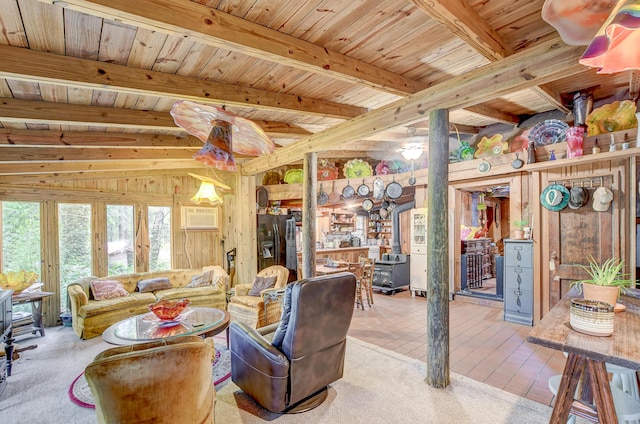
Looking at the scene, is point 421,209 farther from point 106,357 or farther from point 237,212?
point 106,357

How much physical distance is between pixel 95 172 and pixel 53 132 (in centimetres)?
186

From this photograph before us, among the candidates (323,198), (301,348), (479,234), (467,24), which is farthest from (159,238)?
(479,234)

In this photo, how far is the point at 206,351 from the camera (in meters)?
1.70

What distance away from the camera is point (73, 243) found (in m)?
5.12

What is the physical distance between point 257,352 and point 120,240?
4.50m

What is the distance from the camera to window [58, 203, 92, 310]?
5.02 m

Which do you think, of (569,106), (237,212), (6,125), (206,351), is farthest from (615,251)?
(6,125)

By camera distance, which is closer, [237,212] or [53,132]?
[53,132]

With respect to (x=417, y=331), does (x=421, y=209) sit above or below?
above

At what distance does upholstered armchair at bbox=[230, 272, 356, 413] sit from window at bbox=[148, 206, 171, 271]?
13.5 feet

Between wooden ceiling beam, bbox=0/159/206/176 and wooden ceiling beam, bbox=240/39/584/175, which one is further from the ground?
wooden ceiling beam, bbox=240/39/584/175

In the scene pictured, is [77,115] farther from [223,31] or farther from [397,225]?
[397,225]

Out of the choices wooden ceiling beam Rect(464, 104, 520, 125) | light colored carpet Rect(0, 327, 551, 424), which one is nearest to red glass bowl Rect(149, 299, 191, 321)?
light colored carpet Rect(0, 327, 551, 424)

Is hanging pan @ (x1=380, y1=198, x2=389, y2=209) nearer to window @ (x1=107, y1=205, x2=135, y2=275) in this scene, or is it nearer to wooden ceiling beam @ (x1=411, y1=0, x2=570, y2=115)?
wooden ceiling beam @ (x1=411, y1=0, x2=570, y2=115)
